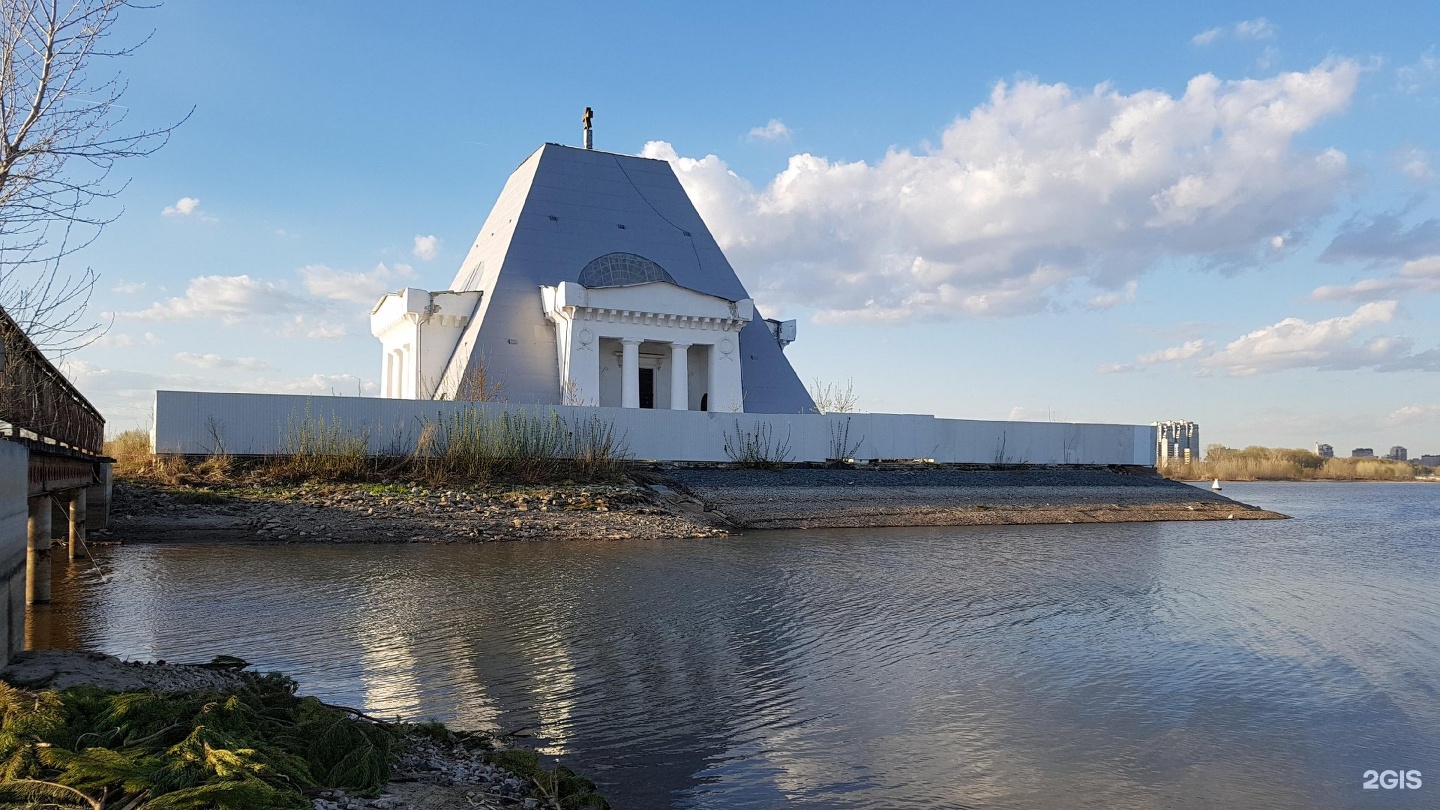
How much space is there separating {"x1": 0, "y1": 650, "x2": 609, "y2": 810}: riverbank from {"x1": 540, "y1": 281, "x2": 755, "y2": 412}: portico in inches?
984

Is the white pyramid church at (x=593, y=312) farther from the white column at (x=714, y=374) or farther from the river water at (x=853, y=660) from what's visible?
the river water at (x=853, y=660)

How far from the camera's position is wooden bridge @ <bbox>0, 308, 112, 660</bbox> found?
6367 millimetres

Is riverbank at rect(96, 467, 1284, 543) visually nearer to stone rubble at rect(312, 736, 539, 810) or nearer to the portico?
the portico

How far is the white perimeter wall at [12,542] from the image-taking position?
5.98m

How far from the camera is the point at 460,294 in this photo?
33500 mm

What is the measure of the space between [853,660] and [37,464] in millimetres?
7699

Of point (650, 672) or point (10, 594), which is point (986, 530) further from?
point (10, 594)

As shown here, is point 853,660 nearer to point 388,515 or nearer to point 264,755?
point 264,755

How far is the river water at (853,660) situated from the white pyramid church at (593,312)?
54.6 ft

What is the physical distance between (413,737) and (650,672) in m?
2.48

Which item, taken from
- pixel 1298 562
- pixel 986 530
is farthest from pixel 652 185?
pixel 1298 562

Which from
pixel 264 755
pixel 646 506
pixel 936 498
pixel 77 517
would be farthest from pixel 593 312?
pixel 264 755

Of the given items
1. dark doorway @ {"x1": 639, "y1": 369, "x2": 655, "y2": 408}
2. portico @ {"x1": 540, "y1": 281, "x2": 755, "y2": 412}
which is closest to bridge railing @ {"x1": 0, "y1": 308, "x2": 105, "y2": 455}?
portico @ {"x1": 540, "y1": 281, "x2": 755, "y2": 412}

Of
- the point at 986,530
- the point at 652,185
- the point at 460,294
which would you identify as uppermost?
the point at 652,185
